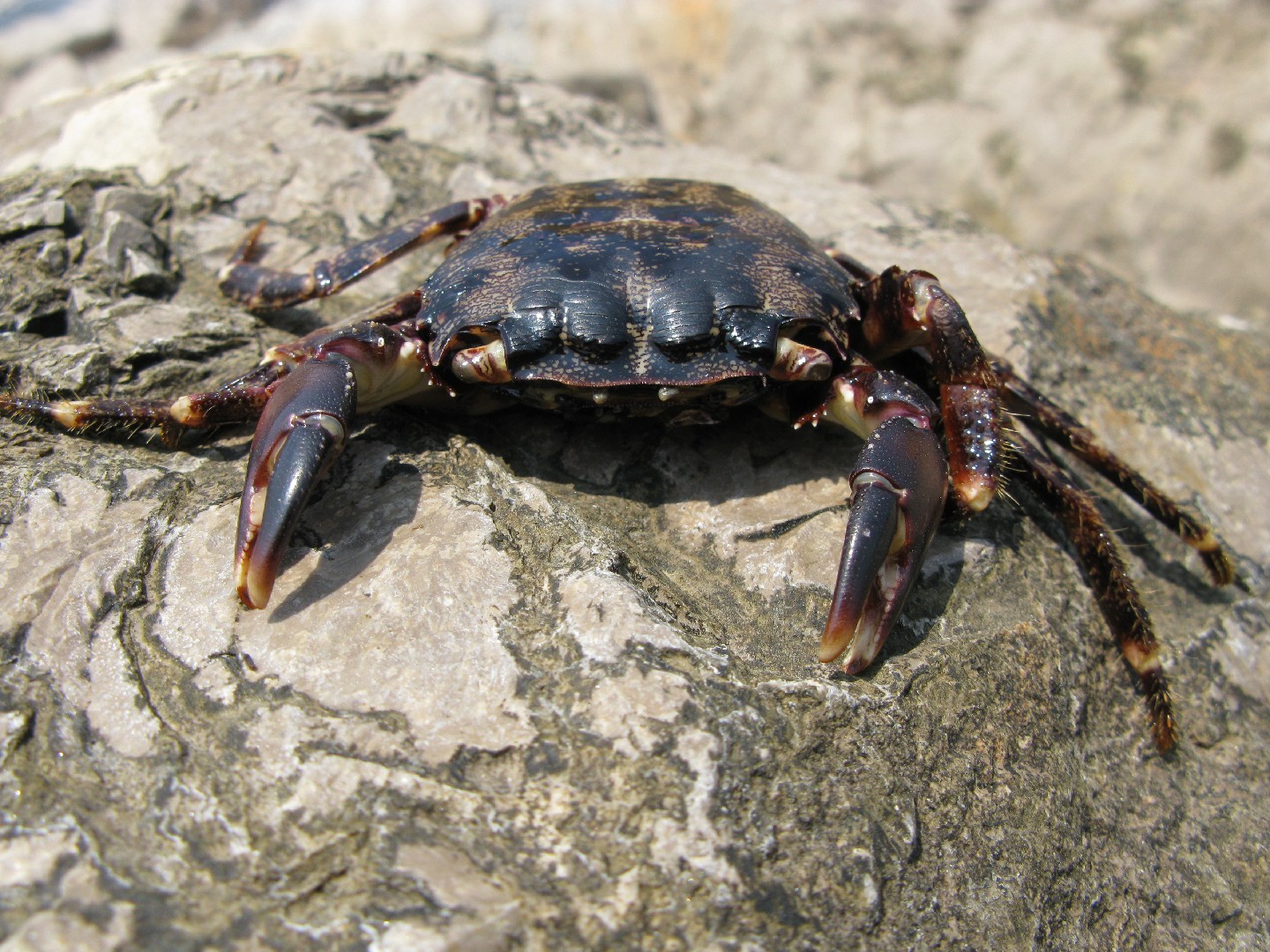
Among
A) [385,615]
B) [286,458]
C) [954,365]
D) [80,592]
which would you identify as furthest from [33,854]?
[954,365]

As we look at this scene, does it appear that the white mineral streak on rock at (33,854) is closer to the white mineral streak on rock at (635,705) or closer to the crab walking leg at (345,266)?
the white mineral streak on rock at (635,705)

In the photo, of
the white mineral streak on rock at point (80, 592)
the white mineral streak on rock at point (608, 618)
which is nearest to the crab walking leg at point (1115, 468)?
the white mineral streak on rock at point (608, 618)

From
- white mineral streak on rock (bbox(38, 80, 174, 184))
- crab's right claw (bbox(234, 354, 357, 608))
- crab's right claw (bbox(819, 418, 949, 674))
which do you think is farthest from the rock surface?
crab's right claw (bbox(234, 354, 357, 608))

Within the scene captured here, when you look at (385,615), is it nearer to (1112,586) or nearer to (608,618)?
(608,618)

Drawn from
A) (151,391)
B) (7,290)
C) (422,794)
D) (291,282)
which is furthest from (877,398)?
→ (7,290)

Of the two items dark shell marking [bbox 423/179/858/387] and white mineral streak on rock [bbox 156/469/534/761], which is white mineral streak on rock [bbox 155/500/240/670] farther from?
dark shell marking [bbox 423/179/858/387]

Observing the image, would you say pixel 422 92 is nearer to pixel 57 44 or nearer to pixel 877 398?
pixel 877 398

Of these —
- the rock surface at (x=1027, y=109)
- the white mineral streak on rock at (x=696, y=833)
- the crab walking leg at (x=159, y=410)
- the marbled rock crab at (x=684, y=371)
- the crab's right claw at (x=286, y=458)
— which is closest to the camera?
the white mineral streak on rock at (x=696, y=833)
